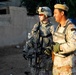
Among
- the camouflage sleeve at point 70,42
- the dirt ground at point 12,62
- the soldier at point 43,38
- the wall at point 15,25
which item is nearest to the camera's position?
the camouflage sleeve at point 70,42

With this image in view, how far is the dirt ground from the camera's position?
8.01 meters

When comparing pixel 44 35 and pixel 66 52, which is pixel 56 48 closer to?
pixel 66 52

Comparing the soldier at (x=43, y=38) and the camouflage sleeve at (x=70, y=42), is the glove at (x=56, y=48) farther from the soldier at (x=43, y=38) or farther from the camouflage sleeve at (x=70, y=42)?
the soldier at (x=43, y=38)

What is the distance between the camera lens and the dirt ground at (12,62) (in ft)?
26.3

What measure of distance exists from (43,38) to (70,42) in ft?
4.76

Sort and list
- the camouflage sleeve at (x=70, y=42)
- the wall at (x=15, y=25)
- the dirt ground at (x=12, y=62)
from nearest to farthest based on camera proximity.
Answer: the camouflage sleeve at (x=70, y=42)
the dirt ground at (x=12, y=62)
the wall at (x=15, y=25)

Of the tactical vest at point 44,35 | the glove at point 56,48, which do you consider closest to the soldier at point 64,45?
the glove at point 56,48

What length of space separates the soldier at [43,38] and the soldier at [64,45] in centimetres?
112

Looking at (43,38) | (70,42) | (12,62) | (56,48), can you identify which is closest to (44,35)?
(43,38)

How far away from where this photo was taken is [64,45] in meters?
4.32

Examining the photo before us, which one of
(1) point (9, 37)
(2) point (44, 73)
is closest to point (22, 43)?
(1) point (9, 37)

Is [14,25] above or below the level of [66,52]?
below

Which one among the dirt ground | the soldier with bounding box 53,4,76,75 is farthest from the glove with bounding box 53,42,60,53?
the dirt ground

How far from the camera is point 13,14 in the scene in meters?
10.5
